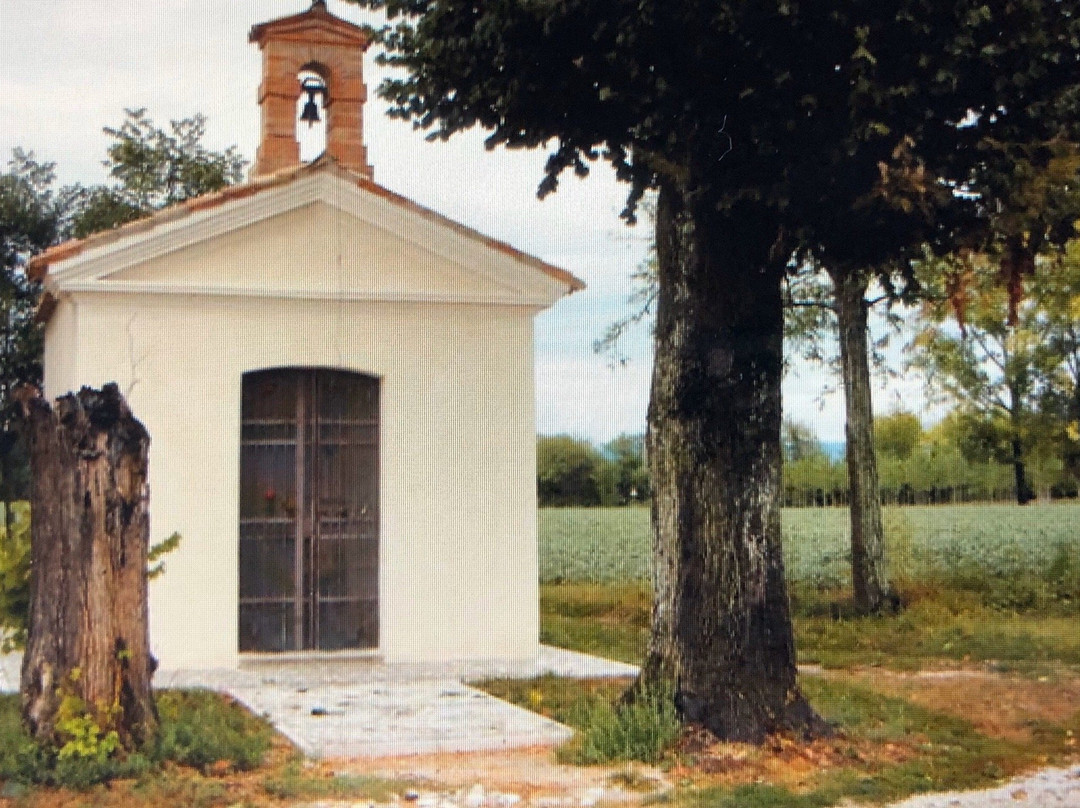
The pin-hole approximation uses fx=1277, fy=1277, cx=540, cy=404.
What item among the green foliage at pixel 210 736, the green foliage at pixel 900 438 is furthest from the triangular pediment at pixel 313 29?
the green foliage at pixel 900 438

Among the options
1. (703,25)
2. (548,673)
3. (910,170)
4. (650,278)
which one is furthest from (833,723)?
(650,278)

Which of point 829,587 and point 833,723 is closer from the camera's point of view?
point 833,723

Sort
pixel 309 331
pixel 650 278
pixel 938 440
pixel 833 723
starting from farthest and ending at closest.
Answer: pixel 938 440
pixel 650 278
pixel 309 331
pixel 833 723

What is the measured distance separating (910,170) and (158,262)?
6.30 m

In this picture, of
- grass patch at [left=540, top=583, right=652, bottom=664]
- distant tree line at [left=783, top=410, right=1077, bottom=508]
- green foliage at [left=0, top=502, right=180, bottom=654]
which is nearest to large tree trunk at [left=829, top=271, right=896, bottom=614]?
distant tree line at [left=783, top=410, right=1077, bottom=508]

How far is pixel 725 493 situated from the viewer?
303 inches

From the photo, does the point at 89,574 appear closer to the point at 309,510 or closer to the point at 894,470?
the point at 309,510

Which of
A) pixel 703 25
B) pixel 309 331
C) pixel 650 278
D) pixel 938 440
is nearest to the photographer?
pixel 703 25

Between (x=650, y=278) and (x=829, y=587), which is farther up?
(x=650, y=278)

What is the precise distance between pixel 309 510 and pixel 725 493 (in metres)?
4.56

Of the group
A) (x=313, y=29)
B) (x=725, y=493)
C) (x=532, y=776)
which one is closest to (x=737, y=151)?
(x=725, y=493)

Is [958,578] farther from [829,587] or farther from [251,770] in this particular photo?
[251,770]

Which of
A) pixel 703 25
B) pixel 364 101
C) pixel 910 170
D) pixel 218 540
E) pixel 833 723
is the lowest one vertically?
pixel 833 723

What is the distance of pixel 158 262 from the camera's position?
10445 mm
